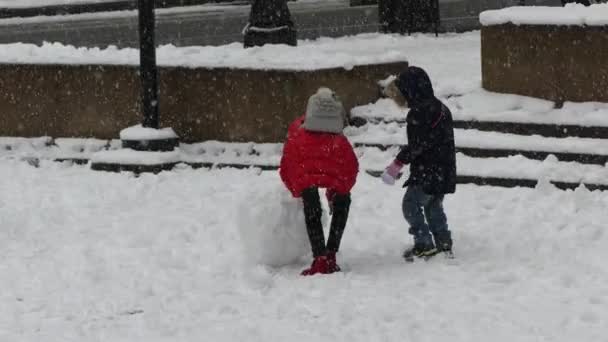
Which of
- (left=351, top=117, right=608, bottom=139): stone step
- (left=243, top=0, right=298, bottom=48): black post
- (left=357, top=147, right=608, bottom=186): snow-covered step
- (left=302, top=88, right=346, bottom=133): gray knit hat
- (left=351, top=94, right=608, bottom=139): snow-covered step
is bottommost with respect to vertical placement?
(left=357, top=147, right=608, bottom=186): snow-covered step

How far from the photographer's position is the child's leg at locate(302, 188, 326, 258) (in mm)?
9648

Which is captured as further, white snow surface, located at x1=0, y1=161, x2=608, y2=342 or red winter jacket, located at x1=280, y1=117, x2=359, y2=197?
red winter jacket, located at x1=280, y1=117, x2=359, y2=197

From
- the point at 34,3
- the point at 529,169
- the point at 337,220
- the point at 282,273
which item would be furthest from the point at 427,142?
the point at 34,3

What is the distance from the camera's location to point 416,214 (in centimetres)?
1005

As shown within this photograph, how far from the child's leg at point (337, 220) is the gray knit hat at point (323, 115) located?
47cm

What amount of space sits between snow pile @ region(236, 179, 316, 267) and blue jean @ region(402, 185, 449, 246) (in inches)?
29.8

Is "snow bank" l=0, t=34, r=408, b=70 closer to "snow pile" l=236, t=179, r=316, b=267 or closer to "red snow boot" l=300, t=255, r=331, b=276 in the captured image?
"snow pile" l=236, t=179, r=316, b=267

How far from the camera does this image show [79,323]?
27.9 ft

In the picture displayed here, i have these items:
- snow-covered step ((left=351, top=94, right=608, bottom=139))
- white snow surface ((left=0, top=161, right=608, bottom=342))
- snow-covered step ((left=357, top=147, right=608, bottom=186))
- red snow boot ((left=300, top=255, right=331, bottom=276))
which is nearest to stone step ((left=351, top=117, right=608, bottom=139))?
snow-covered step ((left=351, top=94, right=608, bottom=139))

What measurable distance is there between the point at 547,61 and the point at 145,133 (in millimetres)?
3997

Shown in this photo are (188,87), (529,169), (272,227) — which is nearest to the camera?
(272,227)

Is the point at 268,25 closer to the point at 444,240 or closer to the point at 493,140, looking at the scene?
the point at 493,140

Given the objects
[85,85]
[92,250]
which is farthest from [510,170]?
[85,85]

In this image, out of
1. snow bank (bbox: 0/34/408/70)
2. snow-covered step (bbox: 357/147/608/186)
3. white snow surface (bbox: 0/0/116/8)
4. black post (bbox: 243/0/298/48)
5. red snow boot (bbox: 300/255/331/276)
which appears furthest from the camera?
white snow surface (bbox: 0/0/116/8)
